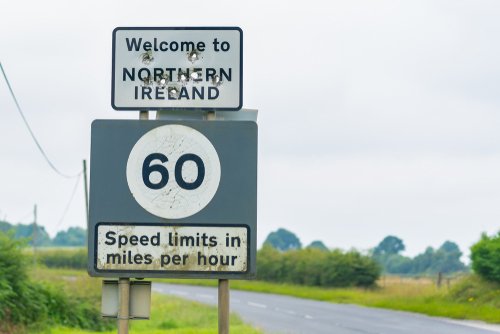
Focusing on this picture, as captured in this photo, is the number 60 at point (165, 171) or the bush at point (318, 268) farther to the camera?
the bush at point (318, 268)

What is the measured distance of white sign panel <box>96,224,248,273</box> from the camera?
5.14 m

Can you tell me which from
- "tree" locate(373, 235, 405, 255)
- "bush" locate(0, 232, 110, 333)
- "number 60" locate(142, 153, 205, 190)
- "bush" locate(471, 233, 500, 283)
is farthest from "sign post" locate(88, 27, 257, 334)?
"tree" locate(373, 235, 405, 255)

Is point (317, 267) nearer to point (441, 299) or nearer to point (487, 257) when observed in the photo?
point (441, 299)

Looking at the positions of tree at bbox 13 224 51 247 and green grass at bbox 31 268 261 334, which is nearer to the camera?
green grass at bbox 31 268 261 334

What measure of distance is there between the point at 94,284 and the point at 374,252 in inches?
1099

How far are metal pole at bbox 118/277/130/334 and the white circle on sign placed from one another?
17.0 inches

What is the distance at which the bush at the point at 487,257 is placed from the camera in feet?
107

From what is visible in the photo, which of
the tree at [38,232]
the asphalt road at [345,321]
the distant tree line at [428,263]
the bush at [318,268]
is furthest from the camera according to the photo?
the distant tree line at [428,263]

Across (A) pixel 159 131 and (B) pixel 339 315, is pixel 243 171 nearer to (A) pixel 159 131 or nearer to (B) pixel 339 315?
(A) pixel 159 131

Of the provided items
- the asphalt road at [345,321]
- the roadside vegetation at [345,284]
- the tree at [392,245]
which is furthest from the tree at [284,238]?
the asphalt road at [345,321]

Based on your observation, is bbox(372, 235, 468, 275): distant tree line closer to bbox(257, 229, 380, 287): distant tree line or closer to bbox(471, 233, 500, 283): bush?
bbox(257, 229, 380, 287): distant tree line

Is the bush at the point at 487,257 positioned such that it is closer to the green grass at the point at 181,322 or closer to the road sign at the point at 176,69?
the green grass at the point at 181,322

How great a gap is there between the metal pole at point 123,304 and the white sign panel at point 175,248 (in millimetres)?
78

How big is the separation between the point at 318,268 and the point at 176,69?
50.8 metres
